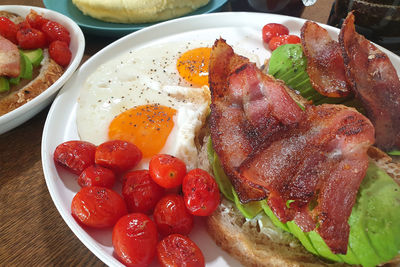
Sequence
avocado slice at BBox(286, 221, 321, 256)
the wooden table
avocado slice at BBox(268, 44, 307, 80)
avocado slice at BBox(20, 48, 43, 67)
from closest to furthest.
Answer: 1. avocado slice at BBox(286, 221, 321, 256)
2. the wooden table
3. avocado slice at BBox(268, 44, 307, 80)
4. avocado slice at BBox(20, 48, 43, 67)

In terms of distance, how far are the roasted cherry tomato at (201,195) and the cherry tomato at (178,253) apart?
7.1 inches

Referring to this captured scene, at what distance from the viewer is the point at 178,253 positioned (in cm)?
154

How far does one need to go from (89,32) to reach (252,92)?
247 centimetres

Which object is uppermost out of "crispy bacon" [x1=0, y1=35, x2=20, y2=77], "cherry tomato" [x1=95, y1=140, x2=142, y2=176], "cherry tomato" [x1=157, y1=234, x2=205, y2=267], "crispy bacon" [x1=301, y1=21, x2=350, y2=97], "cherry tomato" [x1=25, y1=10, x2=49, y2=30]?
"crispy bacon" [x1=301, y1=21, x2=350, y2=97]

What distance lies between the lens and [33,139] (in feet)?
8.14

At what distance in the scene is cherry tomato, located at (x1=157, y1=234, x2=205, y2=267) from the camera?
60.0 inches

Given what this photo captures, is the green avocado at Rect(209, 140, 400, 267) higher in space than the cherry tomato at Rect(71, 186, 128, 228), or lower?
higher

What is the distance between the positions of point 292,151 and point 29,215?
5.65ft

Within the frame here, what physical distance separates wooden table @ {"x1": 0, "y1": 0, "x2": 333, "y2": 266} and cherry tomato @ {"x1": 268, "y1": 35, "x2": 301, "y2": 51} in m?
2.27

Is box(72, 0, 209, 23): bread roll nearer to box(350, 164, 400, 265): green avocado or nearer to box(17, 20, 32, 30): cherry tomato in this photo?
box(17, 20, 32, 30): cherry tomato

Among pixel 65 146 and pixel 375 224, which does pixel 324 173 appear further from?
pixel 65 146

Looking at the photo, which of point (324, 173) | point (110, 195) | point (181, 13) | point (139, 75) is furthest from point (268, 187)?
point (181, 13)

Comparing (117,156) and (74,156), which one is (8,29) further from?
(117,156)

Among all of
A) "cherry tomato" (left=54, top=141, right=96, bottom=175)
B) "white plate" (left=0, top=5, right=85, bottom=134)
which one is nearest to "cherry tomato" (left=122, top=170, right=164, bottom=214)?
"cherry tomato" (left=54, top=141, right=96, bottom=175)
